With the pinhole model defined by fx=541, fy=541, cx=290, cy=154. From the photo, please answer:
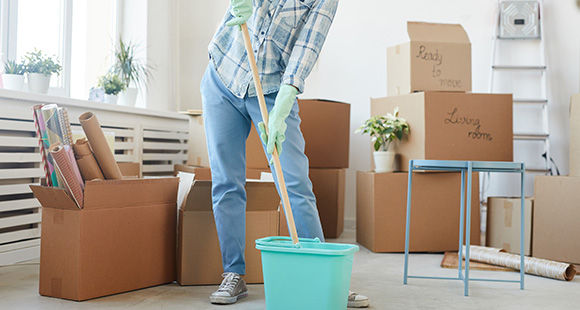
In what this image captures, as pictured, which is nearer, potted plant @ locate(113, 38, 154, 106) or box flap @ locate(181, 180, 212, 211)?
box flap @ locate(181, 180, 212, 211)

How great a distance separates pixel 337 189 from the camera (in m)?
3.36

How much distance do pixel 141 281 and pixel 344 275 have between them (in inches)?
32.7

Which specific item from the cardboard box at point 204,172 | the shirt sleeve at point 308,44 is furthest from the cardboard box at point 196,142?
the shirt sleeve at point 308,44

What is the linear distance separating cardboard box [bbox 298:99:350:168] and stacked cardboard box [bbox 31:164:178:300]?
149 cm

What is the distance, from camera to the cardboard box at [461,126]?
2.86 meters

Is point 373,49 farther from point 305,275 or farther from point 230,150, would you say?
point 305,275

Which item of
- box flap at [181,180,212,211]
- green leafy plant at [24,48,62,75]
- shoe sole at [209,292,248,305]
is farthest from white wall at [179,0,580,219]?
shoe sole at [209,292,248,305]

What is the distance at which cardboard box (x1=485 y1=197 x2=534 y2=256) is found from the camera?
277 centimetres

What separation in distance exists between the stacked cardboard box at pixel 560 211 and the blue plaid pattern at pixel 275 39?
160 centimetres

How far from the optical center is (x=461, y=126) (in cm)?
288

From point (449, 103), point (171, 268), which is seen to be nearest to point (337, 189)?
point (449, 103)

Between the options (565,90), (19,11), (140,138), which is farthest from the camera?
(565,90)

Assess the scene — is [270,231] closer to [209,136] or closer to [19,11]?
[209,136]

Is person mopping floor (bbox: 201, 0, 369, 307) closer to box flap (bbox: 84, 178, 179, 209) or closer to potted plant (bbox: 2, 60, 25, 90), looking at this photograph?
box flap (bbox: 84, 178, 179, 209)
